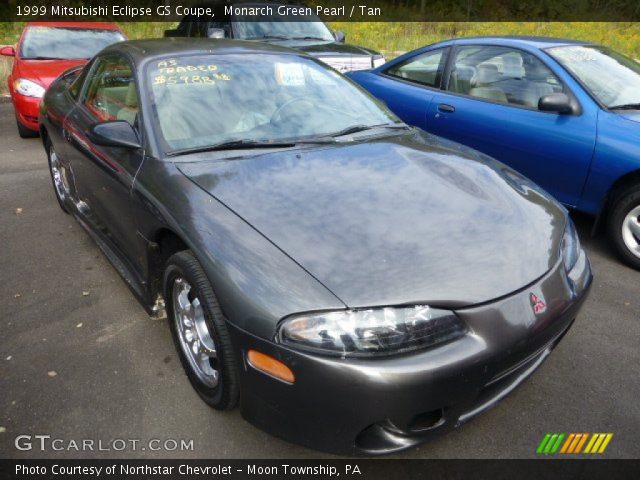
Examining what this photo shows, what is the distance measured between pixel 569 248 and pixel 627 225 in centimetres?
163

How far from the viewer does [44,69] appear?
6367 millimetres

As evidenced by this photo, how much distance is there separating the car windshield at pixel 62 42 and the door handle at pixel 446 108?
5231 mm

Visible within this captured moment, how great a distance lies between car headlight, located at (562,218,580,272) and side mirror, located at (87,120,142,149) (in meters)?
2.03

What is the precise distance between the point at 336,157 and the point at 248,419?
1.27 m

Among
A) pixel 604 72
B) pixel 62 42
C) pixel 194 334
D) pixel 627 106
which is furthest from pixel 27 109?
pixel 627 106

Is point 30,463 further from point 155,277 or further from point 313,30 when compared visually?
point 313,30

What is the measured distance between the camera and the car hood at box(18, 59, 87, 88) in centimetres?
616

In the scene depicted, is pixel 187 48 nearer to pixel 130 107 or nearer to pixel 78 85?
pixel 130 107

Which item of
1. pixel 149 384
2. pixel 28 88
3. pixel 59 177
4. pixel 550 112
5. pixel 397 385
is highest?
pixel 550 112

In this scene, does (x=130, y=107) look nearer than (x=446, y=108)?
Yes

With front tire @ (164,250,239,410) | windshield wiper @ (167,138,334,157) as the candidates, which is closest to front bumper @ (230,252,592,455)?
front tire @ (164,250,239,410)

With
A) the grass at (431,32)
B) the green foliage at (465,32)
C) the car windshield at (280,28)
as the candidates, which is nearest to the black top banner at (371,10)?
the car windshield at (280,28)

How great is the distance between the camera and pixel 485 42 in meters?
4.31

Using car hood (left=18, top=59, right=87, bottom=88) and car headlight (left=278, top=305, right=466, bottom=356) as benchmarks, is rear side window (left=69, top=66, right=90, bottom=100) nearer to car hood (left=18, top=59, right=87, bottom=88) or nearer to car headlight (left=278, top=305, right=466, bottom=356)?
car hood (left=18, top=59, right=87, bottom=88)
